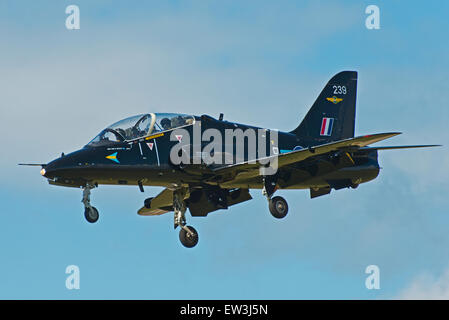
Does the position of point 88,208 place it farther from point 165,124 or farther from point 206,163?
point 206,163

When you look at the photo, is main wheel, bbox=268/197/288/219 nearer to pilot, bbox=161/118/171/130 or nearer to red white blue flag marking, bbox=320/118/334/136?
pilot, bbox=161/118/171/130

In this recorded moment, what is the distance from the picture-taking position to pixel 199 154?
3064cm

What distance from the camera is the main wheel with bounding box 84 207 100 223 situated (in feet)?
95.8

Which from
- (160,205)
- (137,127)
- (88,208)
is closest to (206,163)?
(137,127)

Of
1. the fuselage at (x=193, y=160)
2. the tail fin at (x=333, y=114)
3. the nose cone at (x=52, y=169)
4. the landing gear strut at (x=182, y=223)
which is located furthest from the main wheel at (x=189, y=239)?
the nose cone at (x=52, y=169)

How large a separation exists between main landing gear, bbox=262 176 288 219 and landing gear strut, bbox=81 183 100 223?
→ 5.74m

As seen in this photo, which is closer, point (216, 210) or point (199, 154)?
point (199, 154)

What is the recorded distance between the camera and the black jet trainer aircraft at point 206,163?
1159 inches

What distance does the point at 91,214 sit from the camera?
2923cm

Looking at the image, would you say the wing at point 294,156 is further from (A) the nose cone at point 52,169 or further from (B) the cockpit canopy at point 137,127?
(A) the nose cone at point 52,169
